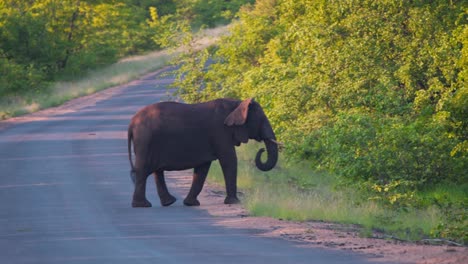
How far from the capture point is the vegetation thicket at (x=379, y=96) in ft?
62.8

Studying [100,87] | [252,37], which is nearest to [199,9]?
[100,87]

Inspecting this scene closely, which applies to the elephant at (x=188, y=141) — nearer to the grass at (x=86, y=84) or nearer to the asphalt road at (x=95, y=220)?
the asphalt road at (x=95, y=220)

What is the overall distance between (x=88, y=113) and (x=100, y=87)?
11.6 m

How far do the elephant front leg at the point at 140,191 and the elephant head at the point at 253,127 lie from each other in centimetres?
179

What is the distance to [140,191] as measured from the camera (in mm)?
17234

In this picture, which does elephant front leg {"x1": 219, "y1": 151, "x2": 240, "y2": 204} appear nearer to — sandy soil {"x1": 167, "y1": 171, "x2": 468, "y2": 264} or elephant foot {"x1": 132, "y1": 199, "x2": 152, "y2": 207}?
sandy soil {"x1": 167, "y1": 171, "x2": 468, "y2": 264}

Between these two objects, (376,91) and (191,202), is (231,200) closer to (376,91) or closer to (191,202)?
(191,202)

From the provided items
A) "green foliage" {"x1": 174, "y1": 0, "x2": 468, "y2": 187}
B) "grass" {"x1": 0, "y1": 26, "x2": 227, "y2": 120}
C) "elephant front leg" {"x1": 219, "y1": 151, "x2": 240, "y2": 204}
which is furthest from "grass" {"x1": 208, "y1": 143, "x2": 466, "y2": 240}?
"grass" {"x1": 0, "y1": 26, "x2": 227, "y2": 120}

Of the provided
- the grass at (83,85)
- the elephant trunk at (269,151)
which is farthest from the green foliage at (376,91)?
the grass at (83,85)

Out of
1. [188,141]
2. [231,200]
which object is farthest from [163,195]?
[231,200]

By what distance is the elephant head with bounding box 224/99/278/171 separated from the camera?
57.4 feet

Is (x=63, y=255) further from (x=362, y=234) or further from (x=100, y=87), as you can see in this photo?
(x=100, y=87)

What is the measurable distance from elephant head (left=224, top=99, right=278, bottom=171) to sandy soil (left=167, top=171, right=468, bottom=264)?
1.08 m

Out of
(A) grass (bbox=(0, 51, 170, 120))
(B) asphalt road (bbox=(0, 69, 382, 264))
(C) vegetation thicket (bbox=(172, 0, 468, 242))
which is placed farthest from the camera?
(A) grass (bbox=(0, 51, 170, 120))
